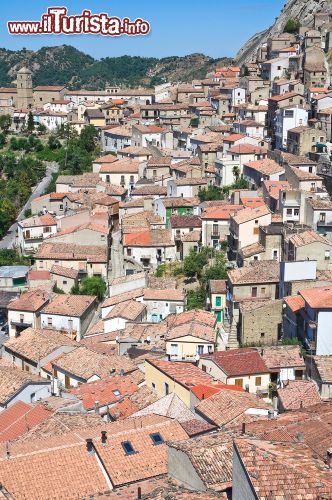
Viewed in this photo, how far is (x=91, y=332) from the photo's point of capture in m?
28.2

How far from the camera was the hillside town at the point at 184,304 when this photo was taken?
11.8 metres

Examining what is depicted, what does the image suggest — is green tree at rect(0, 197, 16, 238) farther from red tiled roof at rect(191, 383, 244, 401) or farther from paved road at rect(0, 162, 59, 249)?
red tiled roof at rect(191, 383, 244, 401)

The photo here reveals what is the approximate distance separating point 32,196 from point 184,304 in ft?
83.0

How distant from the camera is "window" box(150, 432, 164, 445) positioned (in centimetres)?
1295

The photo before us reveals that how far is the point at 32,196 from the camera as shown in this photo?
168 feet

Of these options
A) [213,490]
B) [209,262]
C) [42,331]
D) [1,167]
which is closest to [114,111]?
[1,167]

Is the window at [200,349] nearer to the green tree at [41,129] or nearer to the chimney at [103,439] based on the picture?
the chimney at [103,439]

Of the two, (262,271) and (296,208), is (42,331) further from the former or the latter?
(296,208)

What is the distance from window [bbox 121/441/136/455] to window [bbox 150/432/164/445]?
51cm

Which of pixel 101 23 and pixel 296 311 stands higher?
pixel 101 23

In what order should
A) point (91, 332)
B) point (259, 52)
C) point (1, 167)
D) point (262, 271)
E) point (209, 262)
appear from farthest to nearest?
point (259, 52)
point (1, 167)
point (209, 262)
point (91, 332)
point (262, 271)

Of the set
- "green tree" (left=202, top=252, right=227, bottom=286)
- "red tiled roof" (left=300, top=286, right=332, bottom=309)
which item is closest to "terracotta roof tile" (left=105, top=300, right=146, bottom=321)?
"green tree" (left=202, top=252, right=227, bottom=286)

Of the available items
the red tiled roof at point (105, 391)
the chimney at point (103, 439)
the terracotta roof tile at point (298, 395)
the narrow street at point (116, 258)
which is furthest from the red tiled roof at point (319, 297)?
the narrow street at point (116, 258)

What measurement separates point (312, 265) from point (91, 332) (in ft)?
31.2
